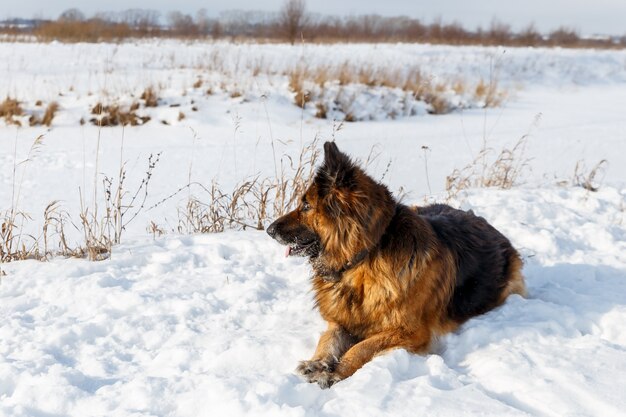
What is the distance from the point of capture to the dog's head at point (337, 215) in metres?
3.38

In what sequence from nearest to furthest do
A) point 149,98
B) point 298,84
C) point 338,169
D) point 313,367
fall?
1. point 313,367
2. point 338,169
3. point 149,98
4. point 298,84

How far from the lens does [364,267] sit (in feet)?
11.6

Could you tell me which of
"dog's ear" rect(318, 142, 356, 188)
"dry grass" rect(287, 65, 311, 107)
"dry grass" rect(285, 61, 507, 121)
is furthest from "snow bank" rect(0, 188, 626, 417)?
"dry grass" rect(285, 61, 507, 121)

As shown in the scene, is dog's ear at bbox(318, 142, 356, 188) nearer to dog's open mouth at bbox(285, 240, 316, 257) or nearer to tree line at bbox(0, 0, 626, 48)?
dog's open mouth at bbox(285, 240, 316, 257)

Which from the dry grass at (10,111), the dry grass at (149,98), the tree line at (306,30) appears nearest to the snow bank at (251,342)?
the dry grass at (10,111)

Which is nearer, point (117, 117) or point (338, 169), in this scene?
point (338, 169)

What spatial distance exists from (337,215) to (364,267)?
377mm

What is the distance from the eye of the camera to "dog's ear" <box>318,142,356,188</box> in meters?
3.34

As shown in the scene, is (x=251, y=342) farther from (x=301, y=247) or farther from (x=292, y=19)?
(x=292, y=19)

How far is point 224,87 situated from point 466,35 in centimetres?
2919

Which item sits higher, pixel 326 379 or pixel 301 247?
pixel 301 247

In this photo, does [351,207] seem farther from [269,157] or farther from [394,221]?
[269,157]

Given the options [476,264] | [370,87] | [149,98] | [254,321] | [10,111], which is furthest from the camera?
[370,87]

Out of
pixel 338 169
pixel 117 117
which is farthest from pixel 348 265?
pixel 117 117
